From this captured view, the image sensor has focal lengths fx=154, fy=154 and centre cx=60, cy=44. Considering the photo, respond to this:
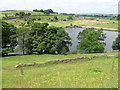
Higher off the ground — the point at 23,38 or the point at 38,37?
the point at 38,37

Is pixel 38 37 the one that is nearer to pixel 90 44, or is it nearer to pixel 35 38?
Answer: pixel 35 38

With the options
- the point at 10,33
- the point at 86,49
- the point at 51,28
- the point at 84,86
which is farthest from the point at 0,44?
the point at 84,86

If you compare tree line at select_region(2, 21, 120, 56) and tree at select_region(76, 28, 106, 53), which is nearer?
tree line at select_region(2, 21, 120, 56)

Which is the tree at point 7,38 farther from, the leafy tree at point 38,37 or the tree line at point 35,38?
the leafy tree at point 38,37

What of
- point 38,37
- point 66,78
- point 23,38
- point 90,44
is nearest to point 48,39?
point 38,37

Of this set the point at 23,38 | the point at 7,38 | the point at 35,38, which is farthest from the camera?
the point at 35,38

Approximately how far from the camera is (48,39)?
50.0 metres

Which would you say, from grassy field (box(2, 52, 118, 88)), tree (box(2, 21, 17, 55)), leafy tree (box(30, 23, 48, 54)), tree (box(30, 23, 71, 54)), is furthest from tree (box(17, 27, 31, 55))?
grassy field (box(2, 52, 118, 88))

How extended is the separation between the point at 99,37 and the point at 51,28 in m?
20.1

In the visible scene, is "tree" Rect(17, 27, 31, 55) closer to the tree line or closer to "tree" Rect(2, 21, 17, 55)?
the tree line

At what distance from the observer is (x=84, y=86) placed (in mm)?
12695

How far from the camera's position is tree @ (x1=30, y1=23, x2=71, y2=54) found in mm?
49750

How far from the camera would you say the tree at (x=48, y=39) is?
49750 millimetres

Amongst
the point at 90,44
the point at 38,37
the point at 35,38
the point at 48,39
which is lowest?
the point at 90,44
